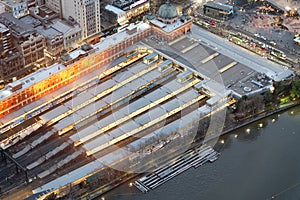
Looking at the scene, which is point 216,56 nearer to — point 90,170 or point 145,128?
point 145,128

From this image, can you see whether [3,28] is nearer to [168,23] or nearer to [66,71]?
[66,71]

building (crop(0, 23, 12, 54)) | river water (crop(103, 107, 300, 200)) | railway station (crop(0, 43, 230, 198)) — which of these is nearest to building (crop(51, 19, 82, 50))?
building (crop(0, 23, 12, 54))

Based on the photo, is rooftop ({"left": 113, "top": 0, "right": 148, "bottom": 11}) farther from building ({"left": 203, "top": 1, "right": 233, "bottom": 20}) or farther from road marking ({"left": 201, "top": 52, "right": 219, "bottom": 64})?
road marking ({"left": 201, "top": 52, "right": 219, "bottom": 64})

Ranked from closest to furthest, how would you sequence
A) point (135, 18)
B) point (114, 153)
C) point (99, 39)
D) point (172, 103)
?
point (114, 153)
point (172, 103)
point (99, 39)
point (135, 18)

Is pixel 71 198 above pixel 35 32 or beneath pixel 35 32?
beneath

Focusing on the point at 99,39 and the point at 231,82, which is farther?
the point at 99,39

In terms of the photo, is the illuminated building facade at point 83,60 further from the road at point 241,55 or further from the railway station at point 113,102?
the road at point 241,55

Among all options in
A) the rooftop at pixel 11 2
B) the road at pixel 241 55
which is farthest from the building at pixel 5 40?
the road at pixel 241 55

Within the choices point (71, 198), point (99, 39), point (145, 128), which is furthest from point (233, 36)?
point (71, 198)
